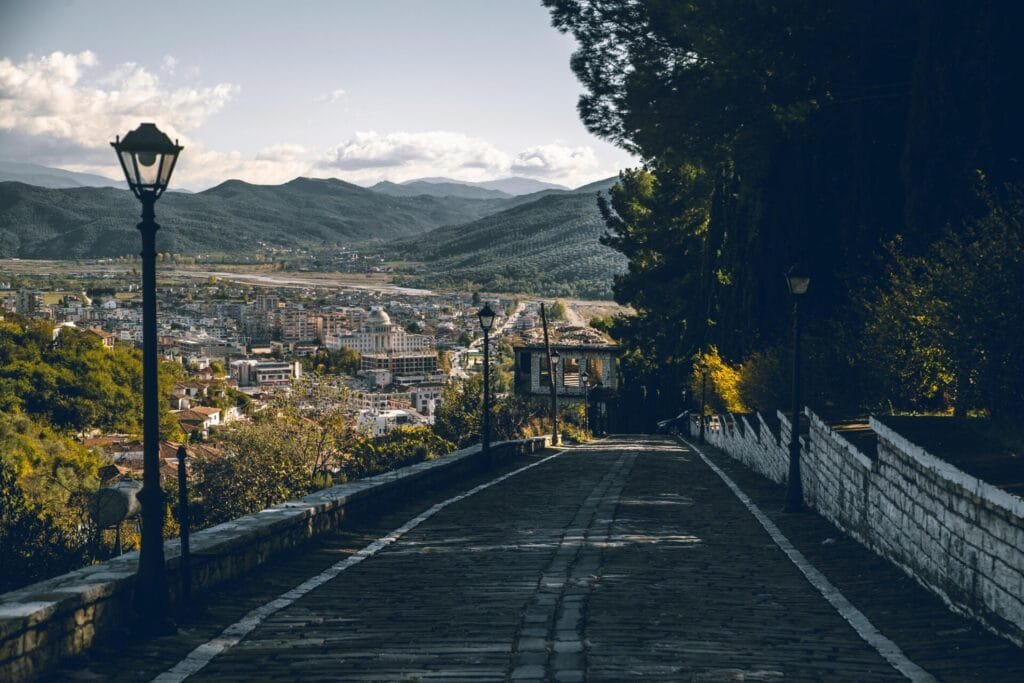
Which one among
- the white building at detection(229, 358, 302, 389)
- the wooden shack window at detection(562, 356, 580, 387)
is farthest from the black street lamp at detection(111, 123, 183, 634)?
the white building at detection(229, 358, 302, 389)

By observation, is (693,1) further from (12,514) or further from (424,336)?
(424,336)

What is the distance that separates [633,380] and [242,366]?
100731 mm

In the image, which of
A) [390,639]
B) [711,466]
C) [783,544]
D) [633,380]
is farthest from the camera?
[633,380]

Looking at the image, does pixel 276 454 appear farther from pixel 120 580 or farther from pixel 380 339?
pixel 380 339

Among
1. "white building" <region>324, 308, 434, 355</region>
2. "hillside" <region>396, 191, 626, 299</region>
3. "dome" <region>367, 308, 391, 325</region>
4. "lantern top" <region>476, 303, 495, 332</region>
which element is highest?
"hillside" <region>396, 191, 626, 299</region>

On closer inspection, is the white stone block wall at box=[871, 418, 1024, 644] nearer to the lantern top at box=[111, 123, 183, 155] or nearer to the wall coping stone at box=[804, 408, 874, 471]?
the wall coping stone at box=[804, 408, 874, 471]

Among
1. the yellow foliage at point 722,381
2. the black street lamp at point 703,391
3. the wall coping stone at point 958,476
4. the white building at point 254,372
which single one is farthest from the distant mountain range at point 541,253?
the wall coping stone at point 958,476

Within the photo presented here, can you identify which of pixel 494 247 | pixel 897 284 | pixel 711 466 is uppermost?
pixel 494 247

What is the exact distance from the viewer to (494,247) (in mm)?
178875

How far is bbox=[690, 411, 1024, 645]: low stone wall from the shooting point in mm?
6289

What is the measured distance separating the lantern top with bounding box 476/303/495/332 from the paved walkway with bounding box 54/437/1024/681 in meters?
7.54

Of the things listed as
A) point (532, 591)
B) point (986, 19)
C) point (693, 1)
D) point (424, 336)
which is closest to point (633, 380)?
point (693, 1)

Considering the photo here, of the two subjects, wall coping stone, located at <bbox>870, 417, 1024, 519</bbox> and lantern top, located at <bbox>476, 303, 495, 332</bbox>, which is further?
lantern top, located at <bbox>476, 303, 495, 332</bbox>

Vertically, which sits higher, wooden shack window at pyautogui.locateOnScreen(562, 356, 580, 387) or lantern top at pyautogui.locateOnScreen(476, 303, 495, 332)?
lantern top at pyautogui.locateOnScreen(476, 303, 495, 332)
